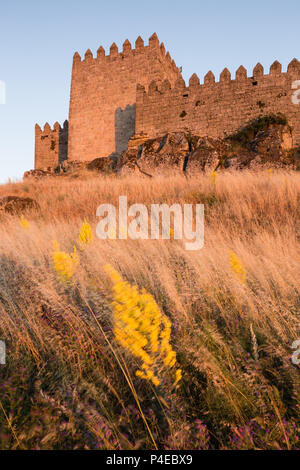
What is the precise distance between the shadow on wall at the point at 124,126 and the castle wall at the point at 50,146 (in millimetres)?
6760

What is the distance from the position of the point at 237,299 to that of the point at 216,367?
2.70 feet

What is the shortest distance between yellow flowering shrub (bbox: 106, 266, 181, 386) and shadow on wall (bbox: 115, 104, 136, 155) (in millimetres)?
22011

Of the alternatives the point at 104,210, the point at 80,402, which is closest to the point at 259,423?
the point at 80,402

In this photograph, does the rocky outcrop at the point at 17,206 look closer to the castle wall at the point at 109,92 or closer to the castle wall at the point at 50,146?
the castle wall at the point at 109,92

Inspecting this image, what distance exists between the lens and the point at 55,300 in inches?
73.1

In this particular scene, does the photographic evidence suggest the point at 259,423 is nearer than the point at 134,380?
Yes

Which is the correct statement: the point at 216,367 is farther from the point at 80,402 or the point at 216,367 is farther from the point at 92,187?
the point at 92,187

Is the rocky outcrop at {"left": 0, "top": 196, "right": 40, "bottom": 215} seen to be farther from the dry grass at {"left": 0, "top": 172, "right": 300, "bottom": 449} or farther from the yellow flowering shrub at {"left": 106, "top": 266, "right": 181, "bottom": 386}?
the yellow flowering shrub at {"left": 106, "top": 266, "right": 181, "bottom": 386}

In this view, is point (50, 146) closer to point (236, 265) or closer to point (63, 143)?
point (63, 143)

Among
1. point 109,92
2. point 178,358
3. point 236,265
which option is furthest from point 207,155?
point 109,92

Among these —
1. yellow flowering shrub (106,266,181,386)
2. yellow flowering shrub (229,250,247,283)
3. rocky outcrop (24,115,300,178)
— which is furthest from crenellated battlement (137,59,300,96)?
yellow flowering shrub (106,266,181,386)

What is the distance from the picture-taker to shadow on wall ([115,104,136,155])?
70.9 ft

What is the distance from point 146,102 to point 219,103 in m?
5.15

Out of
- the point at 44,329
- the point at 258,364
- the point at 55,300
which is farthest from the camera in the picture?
the point at 55,300
